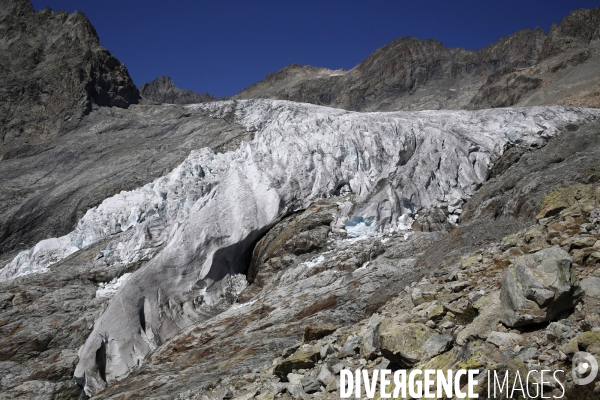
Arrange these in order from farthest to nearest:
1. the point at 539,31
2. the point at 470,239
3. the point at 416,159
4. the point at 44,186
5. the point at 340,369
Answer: the point at 539,31 < the point at 44,186 < the point at 416,159 < the point at 470,239 < the point at 340,369

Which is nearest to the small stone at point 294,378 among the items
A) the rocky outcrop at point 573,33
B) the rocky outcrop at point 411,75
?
the rocky outcrop at point 573,33

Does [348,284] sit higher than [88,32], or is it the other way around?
[88,32]

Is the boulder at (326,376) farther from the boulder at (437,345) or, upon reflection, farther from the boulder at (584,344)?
the boulder at (584,344)

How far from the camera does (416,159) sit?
88.6ft

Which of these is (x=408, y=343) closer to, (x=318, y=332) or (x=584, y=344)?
(x=584, y=344)

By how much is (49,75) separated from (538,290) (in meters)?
65.6

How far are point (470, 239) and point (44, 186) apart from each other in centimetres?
3548

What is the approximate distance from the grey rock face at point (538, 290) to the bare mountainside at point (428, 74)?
290 ft

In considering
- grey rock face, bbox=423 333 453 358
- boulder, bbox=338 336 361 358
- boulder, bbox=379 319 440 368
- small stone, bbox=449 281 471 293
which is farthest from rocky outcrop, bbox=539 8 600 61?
grey rock face, bbox=423 333 453 358

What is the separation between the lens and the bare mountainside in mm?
97000

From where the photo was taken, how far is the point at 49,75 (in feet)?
197

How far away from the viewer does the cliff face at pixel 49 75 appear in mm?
54250

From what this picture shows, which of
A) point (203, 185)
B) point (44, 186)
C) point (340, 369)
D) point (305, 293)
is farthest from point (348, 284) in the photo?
point (44, 186)

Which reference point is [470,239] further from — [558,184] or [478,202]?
[478,202]
